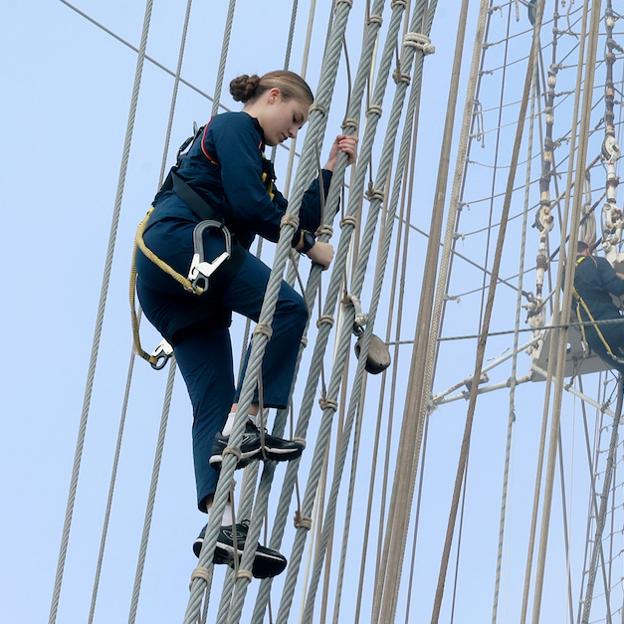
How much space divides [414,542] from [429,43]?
2.99 meters

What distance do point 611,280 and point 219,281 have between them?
417 centimetres

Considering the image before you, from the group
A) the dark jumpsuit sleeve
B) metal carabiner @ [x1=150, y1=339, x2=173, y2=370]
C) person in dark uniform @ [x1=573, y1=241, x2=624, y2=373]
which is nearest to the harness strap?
metal carabiner @ [x1=150, y1=339, x2=173, y2=370]

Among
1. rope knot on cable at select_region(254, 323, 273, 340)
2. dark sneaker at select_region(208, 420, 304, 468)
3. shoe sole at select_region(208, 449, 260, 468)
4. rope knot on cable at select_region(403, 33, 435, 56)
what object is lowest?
shoe sole at select_region(208, 449, 260, 468)

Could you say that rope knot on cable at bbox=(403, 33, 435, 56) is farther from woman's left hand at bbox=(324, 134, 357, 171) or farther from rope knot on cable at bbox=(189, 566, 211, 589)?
rope knot on cable at bbox=(189, 566, 211, 589)

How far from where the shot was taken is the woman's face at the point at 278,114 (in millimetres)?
3555

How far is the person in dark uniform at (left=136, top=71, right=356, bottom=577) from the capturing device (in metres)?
3.44

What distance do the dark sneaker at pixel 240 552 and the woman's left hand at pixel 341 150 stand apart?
2.57 ft

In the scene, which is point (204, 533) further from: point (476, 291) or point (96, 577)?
point (476, 291)

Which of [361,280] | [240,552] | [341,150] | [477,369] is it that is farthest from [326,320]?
[477,369]

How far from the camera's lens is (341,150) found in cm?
373

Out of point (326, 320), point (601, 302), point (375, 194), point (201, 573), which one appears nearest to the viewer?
point (201, 573)

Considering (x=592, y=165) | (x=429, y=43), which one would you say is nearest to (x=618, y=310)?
(x=592, y=165)

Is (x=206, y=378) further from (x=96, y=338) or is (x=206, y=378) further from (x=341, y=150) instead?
(x=96, y=338)

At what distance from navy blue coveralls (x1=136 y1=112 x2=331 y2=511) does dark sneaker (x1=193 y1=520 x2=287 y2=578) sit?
0.11 metres
